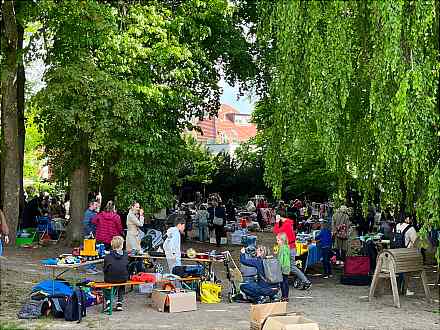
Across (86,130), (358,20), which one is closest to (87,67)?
(86,130)

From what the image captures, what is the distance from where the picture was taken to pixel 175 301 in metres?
10.6

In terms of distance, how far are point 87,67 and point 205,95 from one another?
22.3 ft

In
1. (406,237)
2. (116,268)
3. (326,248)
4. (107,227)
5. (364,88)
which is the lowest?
(116,268)

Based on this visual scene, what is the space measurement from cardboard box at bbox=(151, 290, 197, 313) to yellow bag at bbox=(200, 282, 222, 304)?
0.76 m

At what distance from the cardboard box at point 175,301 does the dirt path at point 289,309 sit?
0.49 ft

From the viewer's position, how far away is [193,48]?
63.7ft

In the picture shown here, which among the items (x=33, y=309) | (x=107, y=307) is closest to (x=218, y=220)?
(x=107, y=307)

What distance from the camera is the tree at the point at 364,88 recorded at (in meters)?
9.95

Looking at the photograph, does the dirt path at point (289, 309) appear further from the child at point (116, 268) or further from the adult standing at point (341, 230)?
the adult standing at point (341, 230)

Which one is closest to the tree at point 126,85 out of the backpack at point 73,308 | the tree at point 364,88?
the tree at point 364,88

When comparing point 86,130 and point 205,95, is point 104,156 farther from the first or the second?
point 205,95

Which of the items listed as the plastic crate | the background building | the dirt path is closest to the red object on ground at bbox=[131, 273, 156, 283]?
the dirt path

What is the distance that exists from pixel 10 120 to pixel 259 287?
34.0 ft

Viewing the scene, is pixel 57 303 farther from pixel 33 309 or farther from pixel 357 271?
pixel 357 271
